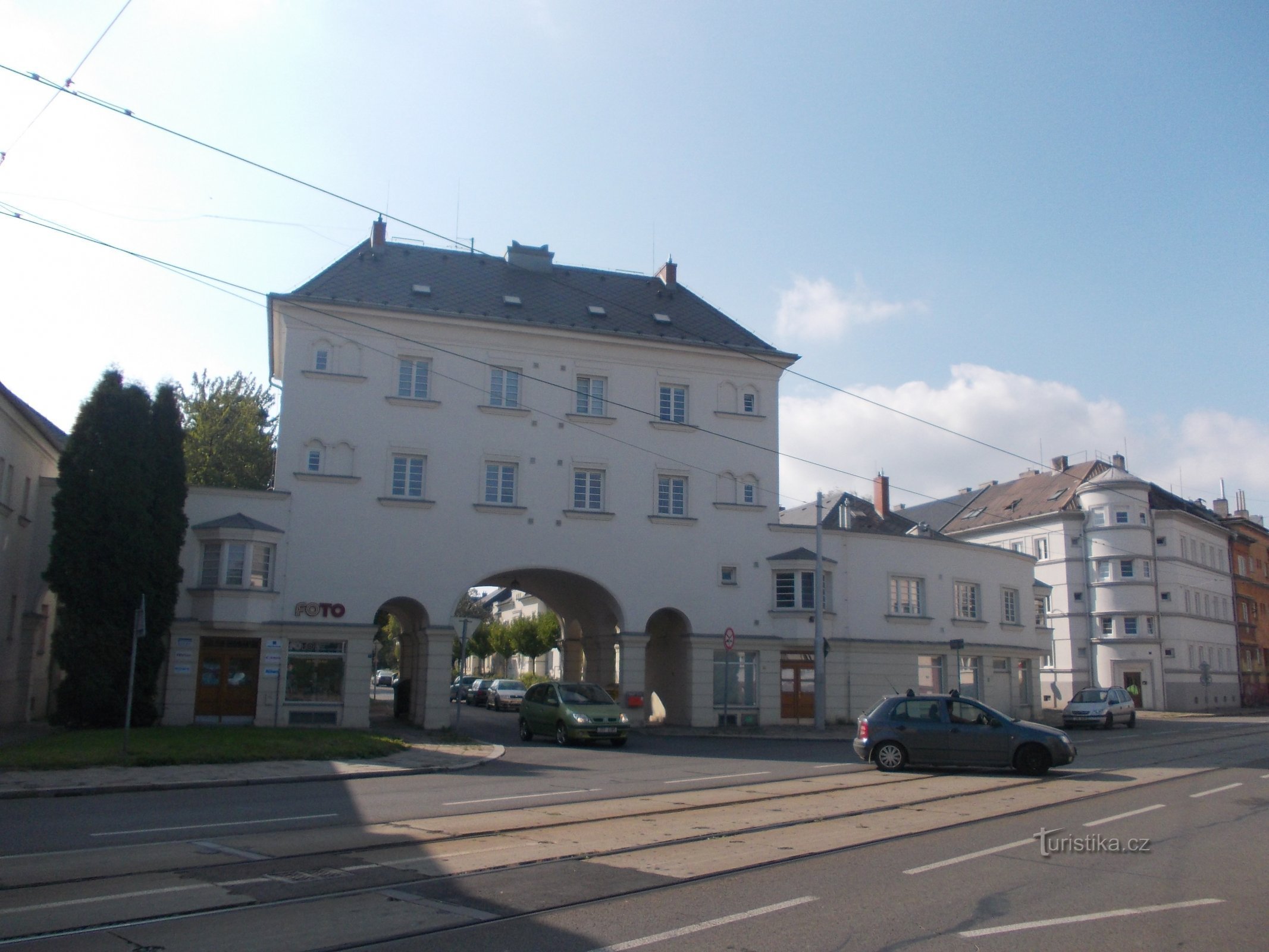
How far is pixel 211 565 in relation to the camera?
95.0 feet

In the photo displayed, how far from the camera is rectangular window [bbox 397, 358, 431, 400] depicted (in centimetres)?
3212

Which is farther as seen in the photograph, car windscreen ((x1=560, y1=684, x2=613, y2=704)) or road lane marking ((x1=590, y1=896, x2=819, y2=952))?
car windscreen ((x1=560, y1=684, x2=613, y2=704))

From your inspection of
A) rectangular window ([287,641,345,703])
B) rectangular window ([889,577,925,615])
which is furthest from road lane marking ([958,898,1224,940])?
rectangular window ([889,577,925,615])

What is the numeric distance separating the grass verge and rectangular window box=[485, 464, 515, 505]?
8.91 meters

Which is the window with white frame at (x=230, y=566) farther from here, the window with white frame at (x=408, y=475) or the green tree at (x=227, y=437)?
the green tree at (x=227, y=437)

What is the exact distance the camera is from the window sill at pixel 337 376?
31156mm

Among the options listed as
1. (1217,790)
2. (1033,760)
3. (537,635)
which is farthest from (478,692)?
(1217,790)

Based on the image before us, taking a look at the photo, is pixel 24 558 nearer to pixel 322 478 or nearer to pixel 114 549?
pixel 114 549

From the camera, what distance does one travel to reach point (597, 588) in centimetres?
3419

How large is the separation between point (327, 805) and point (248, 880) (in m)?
5.71

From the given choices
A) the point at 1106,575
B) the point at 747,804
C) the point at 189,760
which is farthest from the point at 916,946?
the point at 1106,575

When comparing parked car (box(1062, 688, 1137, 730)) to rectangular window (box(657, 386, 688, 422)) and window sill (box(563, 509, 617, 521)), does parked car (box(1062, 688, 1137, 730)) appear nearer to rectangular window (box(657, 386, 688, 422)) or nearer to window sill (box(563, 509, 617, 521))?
rectangular window (box(657, 386, 688, 422))

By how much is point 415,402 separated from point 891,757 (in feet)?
61.8

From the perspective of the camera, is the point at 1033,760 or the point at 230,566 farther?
the point at 230,566
